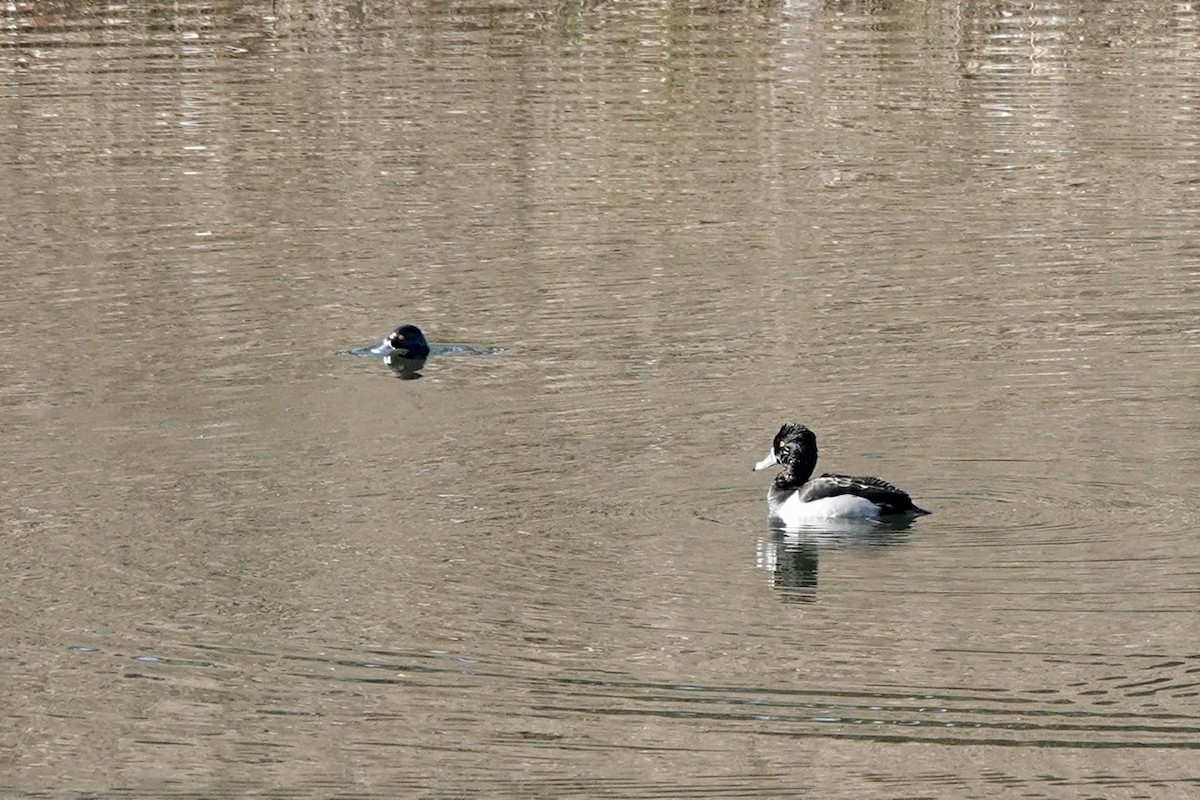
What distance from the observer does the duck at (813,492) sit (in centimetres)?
1161

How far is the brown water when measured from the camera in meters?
9.16

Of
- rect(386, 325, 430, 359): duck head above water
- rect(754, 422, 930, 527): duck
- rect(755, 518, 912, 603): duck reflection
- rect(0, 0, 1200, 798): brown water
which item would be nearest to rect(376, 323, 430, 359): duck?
rect(386, 325, 430, 359): duck head above water

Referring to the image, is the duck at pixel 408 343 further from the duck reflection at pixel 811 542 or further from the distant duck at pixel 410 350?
the duck reflection at pixel 811 542

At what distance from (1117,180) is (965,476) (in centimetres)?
900

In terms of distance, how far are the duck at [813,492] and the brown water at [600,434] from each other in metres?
0.16

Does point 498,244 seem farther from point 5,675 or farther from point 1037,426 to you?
point 5,675

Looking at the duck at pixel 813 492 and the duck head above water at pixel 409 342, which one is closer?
the duck at pixel 813 492

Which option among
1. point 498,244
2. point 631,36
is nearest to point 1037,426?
point 498,244

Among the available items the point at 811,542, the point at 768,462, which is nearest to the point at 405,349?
the point at 768,462

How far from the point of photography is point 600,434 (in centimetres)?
1328

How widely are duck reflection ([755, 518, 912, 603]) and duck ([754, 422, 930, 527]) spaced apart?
5 centimetres

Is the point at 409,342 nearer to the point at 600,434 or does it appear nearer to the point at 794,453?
the point at 600,434

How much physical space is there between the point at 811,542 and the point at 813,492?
34cm

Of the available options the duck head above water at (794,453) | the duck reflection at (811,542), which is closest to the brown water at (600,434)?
the duck reflection at (811,542)
